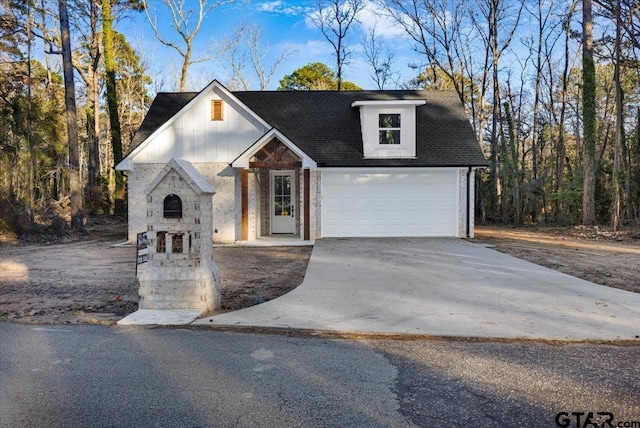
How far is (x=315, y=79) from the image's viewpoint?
35875 mm

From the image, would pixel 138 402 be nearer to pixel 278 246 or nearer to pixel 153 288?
pixel 153 288

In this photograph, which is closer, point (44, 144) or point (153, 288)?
point (153, 288)

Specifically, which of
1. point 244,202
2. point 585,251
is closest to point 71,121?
point 244,202

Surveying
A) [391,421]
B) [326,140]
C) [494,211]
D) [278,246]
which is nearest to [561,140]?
[494,211]

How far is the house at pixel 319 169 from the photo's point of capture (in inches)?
605

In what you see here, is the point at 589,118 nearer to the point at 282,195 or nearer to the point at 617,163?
the point at 617,163

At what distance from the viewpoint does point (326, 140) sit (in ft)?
55.8

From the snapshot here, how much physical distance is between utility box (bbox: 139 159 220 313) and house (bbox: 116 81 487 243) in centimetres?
823

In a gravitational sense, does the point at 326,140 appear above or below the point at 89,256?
above

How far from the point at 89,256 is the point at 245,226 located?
16.7ft

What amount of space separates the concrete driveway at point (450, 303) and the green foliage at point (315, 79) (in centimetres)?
2761

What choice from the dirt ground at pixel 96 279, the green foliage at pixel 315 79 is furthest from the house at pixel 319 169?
the green foliage at pixel 315 79

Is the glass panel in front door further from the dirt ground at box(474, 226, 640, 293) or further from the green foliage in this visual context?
the green foliage

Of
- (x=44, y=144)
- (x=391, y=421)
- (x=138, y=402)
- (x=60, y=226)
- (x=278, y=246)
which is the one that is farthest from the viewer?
(x=44, y=144)
